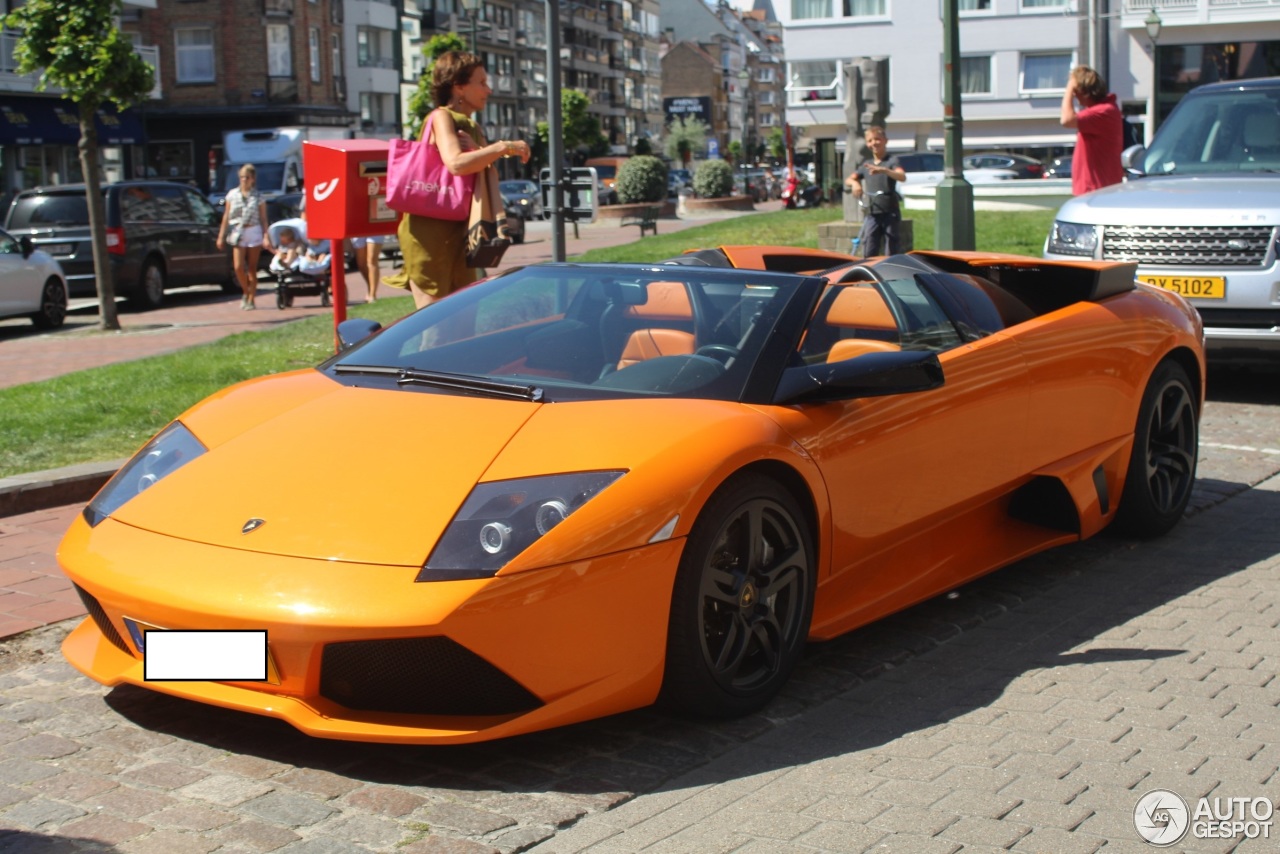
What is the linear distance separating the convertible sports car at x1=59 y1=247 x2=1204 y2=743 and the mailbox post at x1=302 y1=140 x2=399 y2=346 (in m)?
2.94

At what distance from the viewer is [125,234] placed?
19.8 metres

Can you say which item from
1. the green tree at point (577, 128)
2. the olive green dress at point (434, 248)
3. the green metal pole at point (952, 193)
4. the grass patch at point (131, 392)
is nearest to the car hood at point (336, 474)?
the olive green dress at point (434, 248)

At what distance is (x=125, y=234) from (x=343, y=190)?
13.0 meters

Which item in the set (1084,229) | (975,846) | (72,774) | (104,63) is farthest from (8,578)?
(104,63)

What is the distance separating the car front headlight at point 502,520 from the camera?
11.2ft

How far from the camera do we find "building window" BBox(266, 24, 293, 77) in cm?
5822

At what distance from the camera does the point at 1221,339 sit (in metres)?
9.04

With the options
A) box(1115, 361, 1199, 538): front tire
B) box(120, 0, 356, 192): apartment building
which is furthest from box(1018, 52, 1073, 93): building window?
box(1115, 361, 1199, 538): front tire

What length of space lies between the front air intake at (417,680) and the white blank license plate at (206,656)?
0.17 m

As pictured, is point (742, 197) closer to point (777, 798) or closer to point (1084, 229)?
point (1084, 229)

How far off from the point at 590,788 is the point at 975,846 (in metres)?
0.90

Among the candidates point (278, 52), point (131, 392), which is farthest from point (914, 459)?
point (278, 52)

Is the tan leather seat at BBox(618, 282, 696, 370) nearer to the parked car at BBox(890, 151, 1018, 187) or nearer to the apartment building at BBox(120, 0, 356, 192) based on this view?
the parked car at BBox(890, 151, 1018, 187)

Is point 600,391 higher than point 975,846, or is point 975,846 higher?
point 600,391
